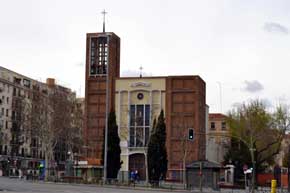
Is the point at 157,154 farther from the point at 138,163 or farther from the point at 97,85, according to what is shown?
the point at 97,85

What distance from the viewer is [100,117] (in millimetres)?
114625

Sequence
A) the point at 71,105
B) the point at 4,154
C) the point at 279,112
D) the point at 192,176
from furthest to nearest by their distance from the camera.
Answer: the point at 4,154
the point at 71,105
the point at 279,112
the point at 192,176

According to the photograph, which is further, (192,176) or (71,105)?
(71,105)

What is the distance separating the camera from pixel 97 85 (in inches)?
4545

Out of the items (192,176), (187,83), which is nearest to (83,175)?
(192,176)

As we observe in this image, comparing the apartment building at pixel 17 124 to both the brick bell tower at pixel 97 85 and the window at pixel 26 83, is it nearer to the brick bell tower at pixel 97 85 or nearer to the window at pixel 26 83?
the window at pixel 26 83

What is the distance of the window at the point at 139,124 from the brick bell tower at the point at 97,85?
4.78 metres

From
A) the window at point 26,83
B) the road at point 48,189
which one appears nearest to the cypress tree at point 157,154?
the road at point 48,189

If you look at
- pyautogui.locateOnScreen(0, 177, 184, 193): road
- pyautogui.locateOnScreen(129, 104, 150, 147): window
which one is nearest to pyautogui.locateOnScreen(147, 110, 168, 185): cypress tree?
pyautogui.locateOnScreen(0, 177, 184, 193): road

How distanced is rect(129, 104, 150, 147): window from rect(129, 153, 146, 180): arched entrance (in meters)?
2.14

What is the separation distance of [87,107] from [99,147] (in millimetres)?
8290

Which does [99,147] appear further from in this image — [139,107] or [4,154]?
[4,154]

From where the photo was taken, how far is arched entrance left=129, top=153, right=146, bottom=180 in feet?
363

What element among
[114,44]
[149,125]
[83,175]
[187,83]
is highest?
[114,44]
